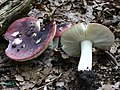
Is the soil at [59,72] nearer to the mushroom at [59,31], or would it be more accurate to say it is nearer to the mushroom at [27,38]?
the mushroom at [59,31]

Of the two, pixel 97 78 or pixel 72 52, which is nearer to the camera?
pixel 97 78

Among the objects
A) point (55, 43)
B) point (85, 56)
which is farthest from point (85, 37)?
point (55, 43)

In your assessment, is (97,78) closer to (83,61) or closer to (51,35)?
(83,61)

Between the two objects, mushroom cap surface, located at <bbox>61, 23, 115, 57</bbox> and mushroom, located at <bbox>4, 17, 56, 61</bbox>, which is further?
mushroom, located at <bbox>4, 17, 56, 61</bbox>

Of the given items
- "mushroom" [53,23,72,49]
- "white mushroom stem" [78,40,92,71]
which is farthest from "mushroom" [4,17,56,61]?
"white mushroom stem" [78,40,92,71]

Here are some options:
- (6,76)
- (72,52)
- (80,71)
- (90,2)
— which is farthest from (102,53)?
(90,2)

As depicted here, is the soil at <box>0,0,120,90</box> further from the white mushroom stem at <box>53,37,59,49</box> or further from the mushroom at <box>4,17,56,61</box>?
the mushroom at <box>4,17,56,61</box>

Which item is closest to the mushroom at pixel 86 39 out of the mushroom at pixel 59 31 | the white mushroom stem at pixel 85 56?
the white mushroom stem at pixel 85 56
